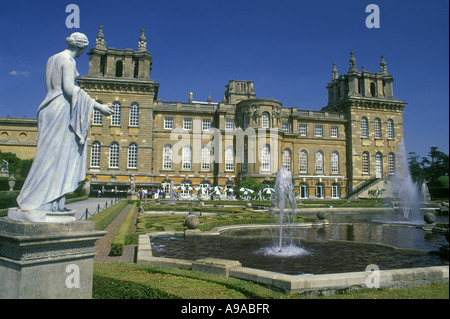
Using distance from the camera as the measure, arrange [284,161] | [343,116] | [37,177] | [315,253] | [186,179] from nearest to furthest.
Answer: [37,177]
[315,253]
[186,179]
[284,161]
[343,116]

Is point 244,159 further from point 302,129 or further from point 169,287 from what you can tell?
point 169,287

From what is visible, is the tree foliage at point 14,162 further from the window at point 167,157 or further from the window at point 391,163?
the window at point 391,163

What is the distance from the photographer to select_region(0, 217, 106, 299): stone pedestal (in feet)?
12.1

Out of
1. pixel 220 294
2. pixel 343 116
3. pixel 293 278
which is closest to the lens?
pixel 220 294

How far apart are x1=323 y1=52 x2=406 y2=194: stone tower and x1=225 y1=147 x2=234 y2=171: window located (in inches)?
665

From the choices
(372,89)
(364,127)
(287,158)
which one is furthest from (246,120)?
(372,89)

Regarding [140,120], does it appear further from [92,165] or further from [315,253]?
[315,253]

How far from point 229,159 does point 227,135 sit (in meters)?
3.09

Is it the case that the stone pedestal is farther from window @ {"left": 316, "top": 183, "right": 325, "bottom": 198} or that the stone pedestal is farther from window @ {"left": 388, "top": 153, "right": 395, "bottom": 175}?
window @ {"left": 388, "top": 153, "right": 395, "bottom": 175}

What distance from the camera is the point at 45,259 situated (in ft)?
12.6

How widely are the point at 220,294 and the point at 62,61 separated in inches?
161

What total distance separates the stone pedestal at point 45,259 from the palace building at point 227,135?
3500 cm

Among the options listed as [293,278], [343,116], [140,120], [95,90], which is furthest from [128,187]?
[293,278]

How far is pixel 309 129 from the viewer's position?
46.3 metres
